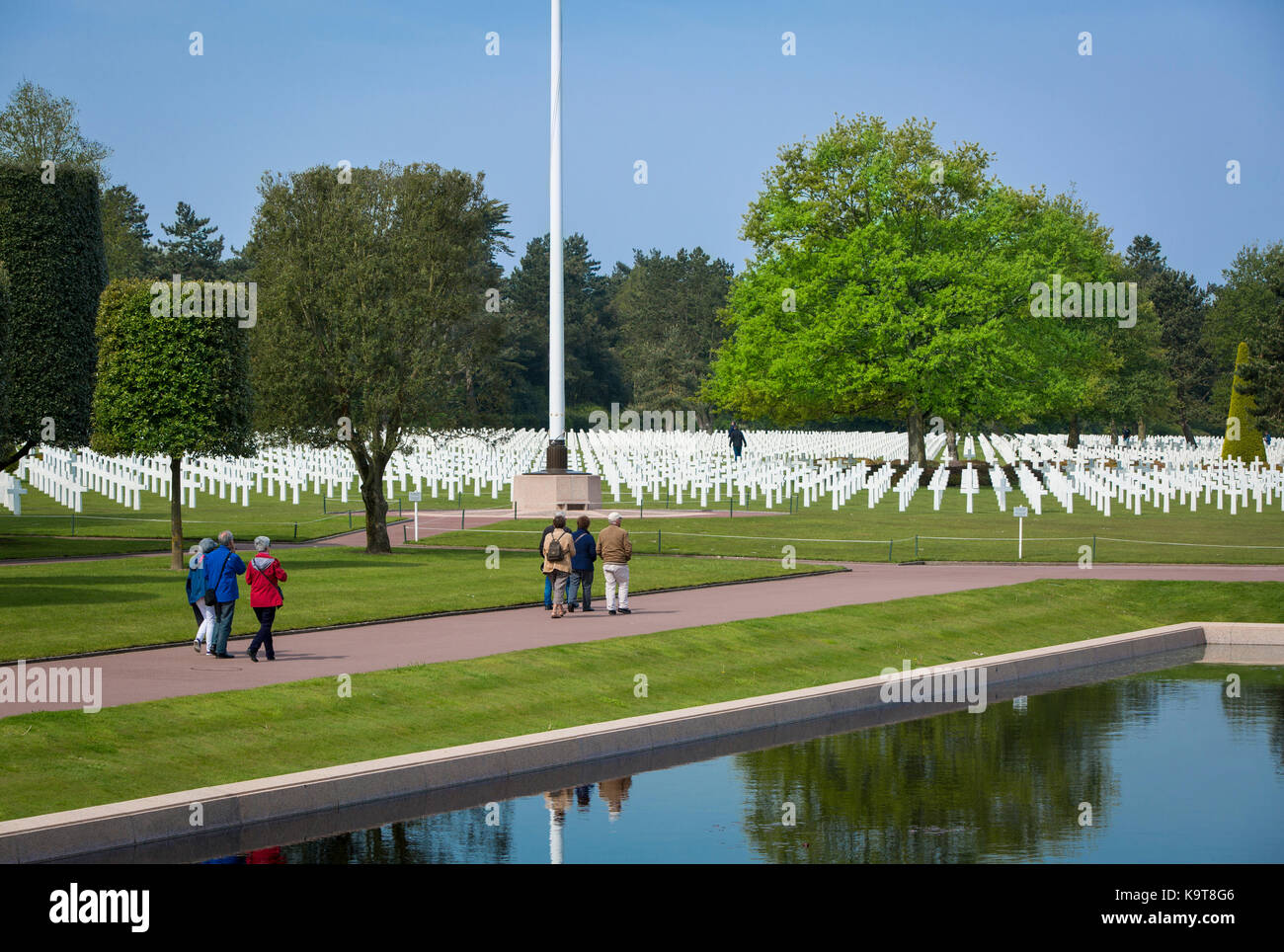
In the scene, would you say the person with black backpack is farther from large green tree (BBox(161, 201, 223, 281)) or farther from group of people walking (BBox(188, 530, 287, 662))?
large green tree (BBox(161, 201, 223, 281))

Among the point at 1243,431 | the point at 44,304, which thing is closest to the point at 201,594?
the point at 44,304

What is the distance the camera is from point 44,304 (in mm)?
30875

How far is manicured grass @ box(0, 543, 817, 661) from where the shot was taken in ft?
60.2

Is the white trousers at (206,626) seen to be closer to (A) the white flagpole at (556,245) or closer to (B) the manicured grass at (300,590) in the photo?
(B) the manicured grass at (300,590)

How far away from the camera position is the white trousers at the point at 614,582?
20688 mm

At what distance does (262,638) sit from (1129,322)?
2834 inches

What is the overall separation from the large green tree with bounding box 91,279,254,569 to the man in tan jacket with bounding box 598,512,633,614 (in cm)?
988

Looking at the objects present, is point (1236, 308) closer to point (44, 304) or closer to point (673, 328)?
point (673, 328)

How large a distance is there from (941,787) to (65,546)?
23.1 metres

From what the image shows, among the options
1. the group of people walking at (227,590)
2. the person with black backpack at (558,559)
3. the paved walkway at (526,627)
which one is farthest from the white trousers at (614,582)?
the group of people walking at (227,590)

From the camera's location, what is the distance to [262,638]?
16.4m

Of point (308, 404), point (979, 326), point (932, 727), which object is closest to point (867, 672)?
point (932, 727)

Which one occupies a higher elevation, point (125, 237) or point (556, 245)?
point (125, 237)

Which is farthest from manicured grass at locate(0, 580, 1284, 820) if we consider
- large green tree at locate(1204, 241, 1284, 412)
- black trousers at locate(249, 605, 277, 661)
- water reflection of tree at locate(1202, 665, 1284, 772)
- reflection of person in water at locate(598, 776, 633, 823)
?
large green tree at locate(1204, 241, 1284, 412)
